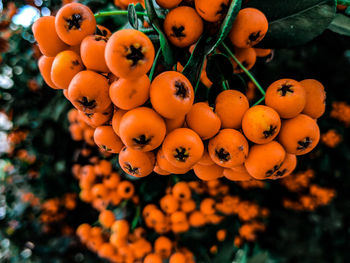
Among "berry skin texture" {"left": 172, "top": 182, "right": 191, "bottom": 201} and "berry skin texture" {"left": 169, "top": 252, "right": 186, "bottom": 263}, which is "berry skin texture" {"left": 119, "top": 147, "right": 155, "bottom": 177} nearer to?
"berry skin texture" {"left": 172, "top": 182, "right": 191, "bottom": 201}

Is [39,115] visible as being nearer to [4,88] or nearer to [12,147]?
[4,88]

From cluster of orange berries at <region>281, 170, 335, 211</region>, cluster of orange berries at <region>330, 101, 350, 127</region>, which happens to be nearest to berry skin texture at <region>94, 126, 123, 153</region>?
cluster of orange berries at <region>281, 170, 335, 211</region>

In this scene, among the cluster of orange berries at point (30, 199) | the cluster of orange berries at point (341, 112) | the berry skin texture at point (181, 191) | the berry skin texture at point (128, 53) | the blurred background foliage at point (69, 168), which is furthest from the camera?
the cluster of orange berries at point (30, 199)

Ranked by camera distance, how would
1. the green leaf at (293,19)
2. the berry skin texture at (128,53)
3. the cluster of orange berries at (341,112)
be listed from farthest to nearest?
1. the cluster of orange berries at (341,112)
2. the green leaf at (293,19)
3. the berry skin texture at (128,53)

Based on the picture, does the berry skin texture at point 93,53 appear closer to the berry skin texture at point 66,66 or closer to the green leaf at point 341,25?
the berry skin texture at point 66,66

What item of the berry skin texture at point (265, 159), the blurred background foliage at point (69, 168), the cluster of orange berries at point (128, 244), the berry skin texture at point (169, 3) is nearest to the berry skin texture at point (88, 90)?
the berry skin texture at point (169, 3)

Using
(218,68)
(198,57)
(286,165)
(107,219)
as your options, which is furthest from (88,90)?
(107,219)

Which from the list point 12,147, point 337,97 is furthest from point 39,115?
point 337,97
